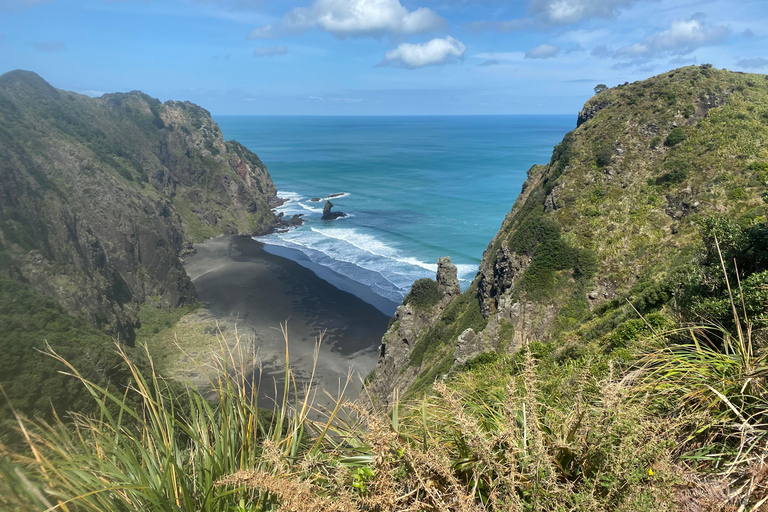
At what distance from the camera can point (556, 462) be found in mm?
2836

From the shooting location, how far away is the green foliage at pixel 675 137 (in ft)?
108

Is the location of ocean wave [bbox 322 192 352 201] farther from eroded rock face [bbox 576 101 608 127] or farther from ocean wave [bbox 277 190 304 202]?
eroded rock face [bbox 576 101 608 127]

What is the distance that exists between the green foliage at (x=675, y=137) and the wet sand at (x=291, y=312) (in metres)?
30.3

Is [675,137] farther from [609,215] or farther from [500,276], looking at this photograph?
[500,276]

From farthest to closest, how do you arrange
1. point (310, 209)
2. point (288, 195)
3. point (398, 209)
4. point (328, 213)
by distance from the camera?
point (288, 195) < point (310, 209) < point (398, 209) < point (328, 213)

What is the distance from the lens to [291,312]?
164 feet

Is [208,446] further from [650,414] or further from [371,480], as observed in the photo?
[650,414]

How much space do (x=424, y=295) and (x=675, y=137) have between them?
75.0ft

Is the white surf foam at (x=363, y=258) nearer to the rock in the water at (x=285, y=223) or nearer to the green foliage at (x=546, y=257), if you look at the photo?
the rock in the water at (x=285, y=223)

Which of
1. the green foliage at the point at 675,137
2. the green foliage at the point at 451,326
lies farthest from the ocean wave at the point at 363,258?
the green foliage at the point at 675,137

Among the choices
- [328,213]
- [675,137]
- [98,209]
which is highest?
[675,137]

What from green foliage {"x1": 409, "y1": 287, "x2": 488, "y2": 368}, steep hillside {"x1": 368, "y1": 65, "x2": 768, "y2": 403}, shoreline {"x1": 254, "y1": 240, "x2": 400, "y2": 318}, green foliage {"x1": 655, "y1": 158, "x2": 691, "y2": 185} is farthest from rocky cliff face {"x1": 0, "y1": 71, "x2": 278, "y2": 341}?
green foliage {"x1": 655, "y1": 158, "x2": 691, "y2": 185}

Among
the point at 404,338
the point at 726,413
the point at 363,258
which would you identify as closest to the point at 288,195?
the point at 363,258

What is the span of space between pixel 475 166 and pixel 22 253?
449ft
